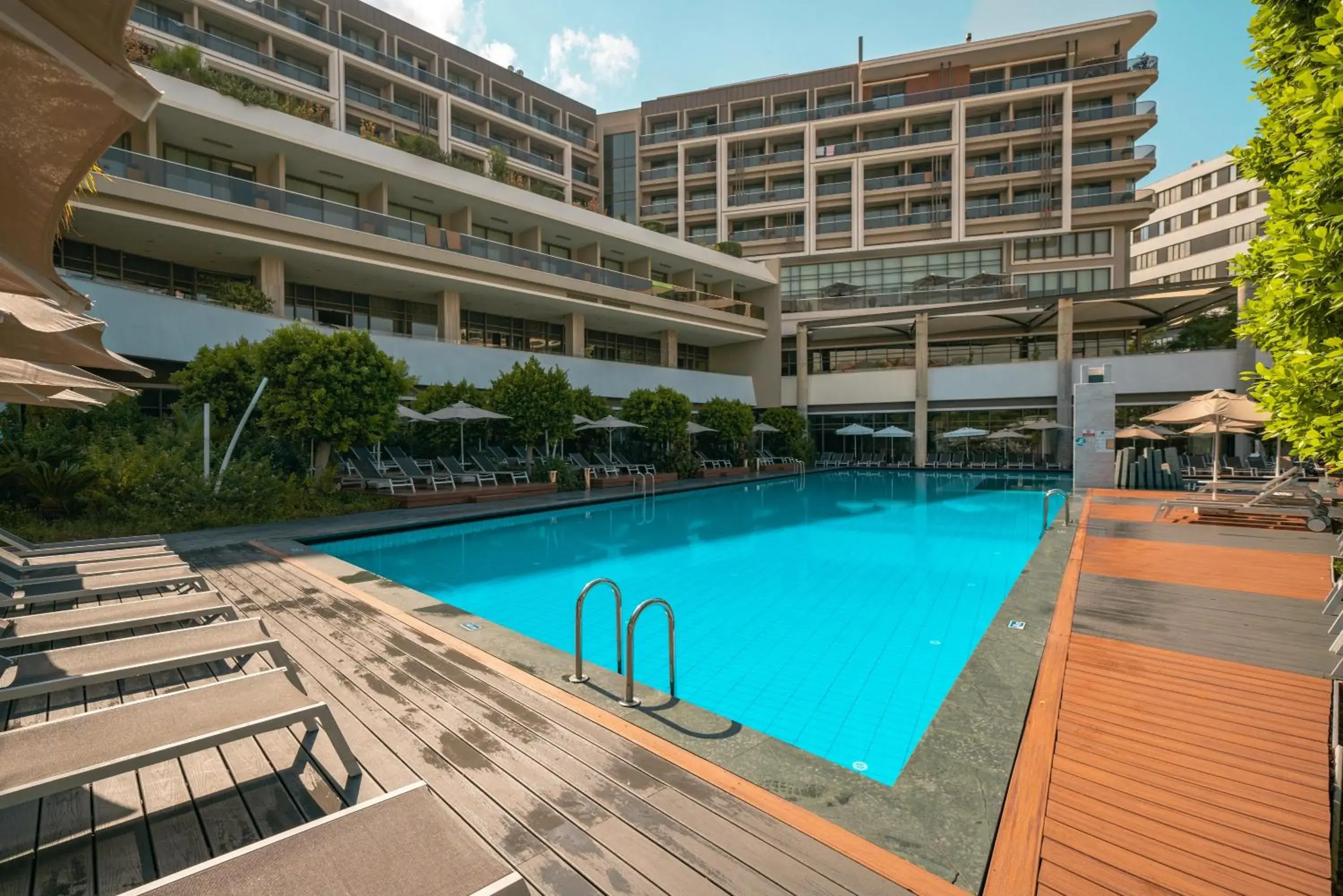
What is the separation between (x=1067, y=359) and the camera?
2772 cm

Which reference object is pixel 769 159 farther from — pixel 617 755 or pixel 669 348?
pixel 617 755

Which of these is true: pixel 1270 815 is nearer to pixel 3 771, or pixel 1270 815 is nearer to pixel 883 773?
pixel 883 773

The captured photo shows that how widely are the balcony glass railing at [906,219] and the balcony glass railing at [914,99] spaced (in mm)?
6016

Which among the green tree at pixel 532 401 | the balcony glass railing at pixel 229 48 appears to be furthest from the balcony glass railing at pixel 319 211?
the balcony glass railing at pixel 229 48

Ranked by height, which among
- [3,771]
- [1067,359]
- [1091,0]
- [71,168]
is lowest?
[3,771]

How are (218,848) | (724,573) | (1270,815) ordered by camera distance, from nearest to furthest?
(218,848)
(1270,815)
(724,573)

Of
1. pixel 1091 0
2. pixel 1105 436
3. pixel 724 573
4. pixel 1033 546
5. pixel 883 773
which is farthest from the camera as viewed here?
pixel 1091 0

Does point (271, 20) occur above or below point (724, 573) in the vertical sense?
above

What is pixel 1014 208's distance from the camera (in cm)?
3419

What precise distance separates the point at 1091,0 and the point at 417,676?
46820mm

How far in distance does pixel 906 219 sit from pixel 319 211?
2999 cm

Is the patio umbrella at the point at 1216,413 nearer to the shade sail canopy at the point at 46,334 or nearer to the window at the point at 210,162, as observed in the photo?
the shade sail canopy at the point at 46,334

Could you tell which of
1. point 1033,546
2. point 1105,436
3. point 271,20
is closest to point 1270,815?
point 1033,546

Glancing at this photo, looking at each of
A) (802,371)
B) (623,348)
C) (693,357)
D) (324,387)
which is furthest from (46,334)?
(693,357)
